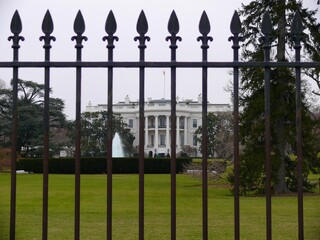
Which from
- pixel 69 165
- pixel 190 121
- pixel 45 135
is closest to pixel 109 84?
pixel 45 135

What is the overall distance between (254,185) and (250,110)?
2.50 meters

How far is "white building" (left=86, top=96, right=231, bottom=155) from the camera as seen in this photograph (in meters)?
57.8

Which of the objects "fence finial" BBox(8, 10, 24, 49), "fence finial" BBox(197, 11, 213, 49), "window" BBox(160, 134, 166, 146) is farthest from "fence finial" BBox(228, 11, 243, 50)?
"window" BBox(160, 134, 166, 146)

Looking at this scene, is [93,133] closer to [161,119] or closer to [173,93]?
[161,119]

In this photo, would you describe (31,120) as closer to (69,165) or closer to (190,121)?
(69,165)

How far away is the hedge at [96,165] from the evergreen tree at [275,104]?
18.1m

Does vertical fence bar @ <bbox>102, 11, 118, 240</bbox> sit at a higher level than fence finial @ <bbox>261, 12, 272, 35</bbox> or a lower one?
lower

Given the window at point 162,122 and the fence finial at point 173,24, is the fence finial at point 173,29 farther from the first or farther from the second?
the window at point 162,122

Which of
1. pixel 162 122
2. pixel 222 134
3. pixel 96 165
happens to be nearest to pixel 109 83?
pixel 222 134

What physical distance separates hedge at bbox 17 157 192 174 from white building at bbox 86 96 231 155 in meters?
16.1

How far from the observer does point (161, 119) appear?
208 feet

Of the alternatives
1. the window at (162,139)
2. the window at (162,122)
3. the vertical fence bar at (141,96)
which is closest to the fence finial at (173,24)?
the vertical fence bar at (141,96)

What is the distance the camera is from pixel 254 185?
18516 mm

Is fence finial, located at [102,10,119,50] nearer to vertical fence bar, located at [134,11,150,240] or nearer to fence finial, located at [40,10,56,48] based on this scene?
vertical fence bar, located at [134,11,150,240]
